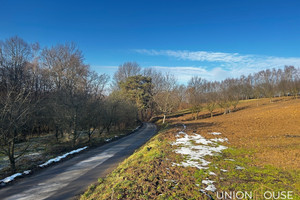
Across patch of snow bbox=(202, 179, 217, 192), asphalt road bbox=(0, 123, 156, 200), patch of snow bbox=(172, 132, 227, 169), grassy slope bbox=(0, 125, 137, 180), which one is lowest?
grassy slope bbox=(0, 125, 137, 180)

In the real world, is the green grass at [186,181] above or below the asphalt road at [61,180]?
above

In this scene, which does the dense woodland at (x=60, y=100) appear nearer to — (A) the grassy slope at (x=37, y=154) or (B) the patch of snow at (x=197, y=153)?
(A) the grassy slope at (x=37, y=154)

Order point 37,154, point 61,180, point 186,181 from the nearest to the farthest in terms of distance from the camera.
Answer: point 186,181
point 61,180
point 37,154

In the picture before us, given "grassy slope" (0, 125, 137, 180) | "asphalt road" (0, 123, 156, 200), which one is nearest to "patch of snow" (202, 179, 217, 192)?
"asphalt road" (0, 123, 156, 200)

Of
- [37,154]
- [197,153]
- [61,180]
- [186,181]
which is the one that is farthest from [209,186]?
[37,154]

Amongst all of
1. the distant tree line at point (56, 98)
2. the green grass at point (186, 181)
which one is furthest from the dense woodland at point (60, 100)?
the green grass at point (186, 181)

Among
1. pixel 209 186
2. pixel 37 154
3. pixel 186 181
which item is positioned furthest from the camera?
pixel 37 154

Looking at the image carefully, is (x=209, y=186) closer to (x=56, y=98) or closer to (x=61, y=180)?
(x=61, y=180)

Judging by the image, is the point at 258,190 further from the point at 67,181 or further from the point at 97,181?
the point at 67,181

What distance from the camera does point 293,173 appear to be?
17.6 feet

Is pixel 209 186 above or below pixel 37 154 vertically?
above

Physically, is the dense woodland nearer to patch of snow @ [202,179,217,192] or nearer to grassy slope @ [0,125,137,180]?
grassy slope @ [0,125,137,180]

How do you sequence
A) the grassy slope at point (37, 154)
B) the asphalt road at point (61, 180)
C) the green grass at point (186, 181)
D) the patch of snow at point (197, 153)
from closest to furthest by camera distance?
the green grass at point (186, 181) < the asphalt road at point (61, 180) < the patch of snow at point (197, 153) < the grassy slope at point (37, 154)

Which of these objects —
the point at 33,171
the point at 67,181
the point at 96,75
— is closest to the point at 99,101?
the point at 96,75
